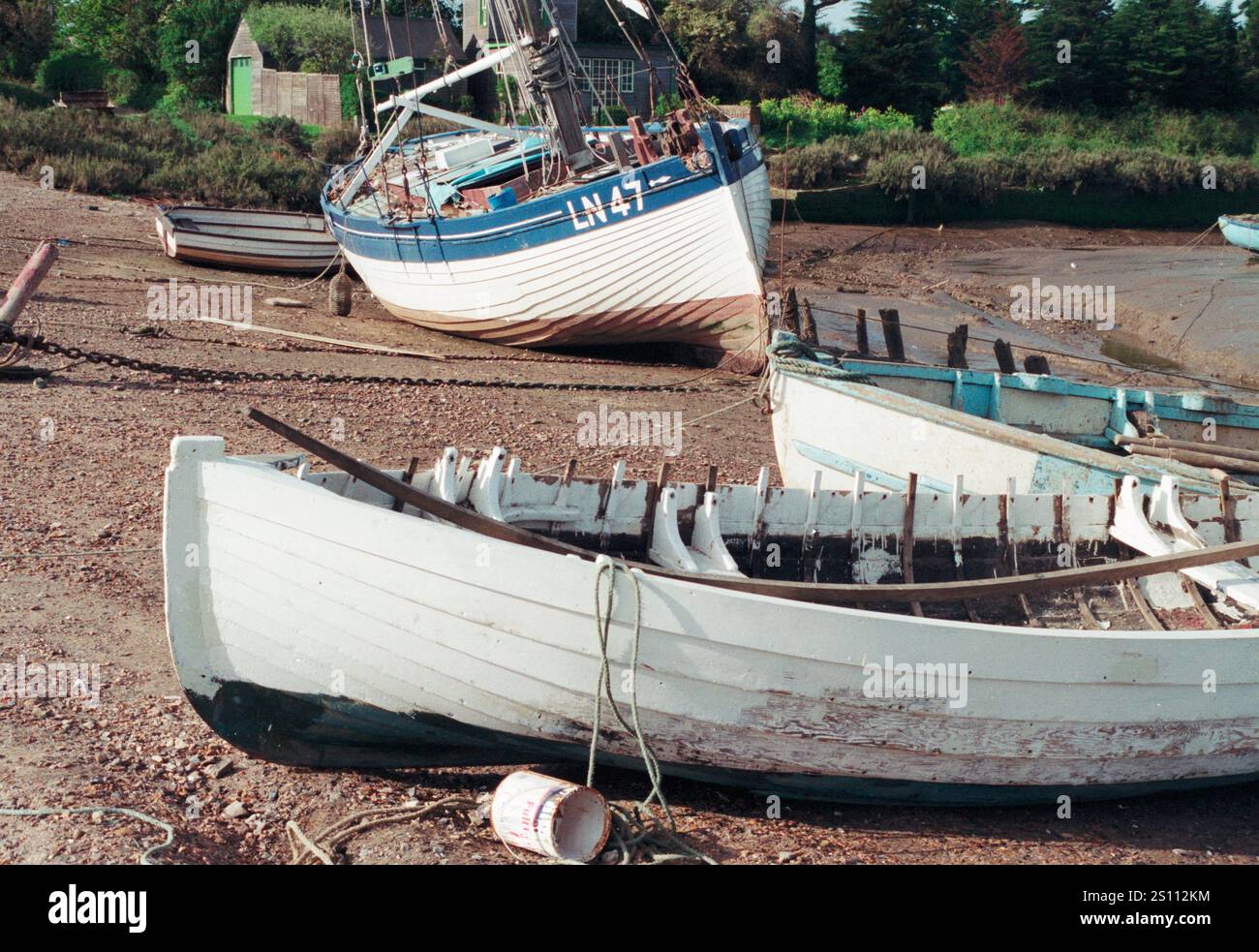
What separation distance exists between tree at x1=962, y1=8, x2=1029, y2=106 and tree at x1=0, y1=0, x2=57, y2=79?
2851cm

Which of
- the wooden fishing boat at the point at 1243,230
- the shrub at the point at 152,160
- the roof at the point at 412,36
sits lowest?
the wooden fishing boat at the point at 1243,230

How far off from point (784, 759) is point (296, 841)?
1867 millimetres

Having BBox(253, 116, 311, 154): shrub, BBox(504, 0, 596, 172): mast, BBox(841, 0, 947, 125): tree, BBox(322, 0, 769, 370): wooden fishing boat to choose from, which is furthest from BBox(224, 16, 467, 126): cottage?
BBox(504, 0, 596, 172): mast

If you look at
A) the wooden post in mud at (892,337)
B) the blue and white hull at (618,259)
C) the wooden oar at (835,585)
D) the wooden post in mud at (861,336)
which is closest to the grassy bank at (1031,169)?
the blue and white hull at (618,259)

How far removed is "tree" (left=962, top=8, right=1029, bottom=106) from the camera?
3944 cm

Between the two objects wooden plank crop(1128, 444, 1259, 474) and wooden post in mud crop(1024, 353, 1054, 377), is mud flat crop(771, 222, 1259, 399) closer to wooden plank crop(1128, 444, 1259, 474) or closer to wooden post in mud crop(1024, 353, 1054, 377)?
wooden post in mud crop(1024, 353, 1054, 377)

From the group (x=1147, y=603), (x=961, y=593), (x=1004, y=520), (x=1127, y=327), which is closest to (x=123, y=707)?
(x=961, y=593)

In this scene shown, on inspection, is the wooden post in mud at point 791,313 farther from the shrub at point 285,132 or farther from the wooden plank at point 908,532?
the shrub at point 285,132

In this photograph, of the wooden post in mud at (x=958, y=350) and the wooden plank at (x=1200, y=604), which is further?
the wooden post in mud at (x=958, y=350)

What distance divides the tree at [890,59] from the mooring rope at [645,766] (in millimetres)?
37367

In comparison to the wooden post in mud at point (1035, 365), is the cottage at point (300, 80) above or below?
above

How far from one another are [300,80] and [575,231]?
22.9 metres

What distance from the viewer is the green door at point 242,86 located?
34.9m

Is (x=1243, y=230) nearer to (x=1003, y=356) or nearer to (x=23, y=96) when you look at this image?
(x=1003, y=356)
